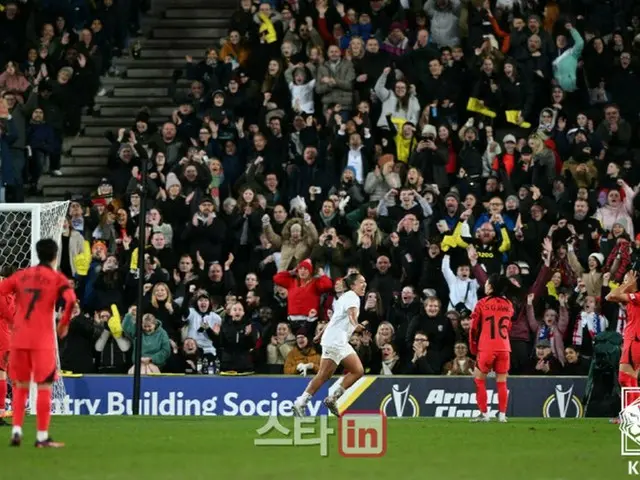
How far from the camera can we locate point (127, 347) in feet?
85.2

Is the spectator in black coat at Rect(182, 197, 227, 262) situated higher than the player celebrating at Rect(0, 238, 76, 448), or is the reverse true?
the spectator in black coat at Rect(182, 197, 227, 262)

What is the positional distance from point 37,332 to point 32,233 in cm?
756

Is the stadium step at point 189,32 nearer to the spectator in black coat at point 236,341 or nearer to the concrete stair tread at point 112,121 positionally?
the concrete stair tread at point 112,121

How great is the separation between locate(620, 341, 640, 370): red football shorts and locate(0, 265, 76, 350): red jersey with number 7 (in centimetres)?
773

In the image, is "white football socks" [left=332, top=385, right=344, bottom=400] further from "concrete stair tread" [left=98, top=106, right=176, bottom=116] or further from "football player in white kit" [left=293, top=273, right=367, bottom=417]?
"concrete stair tread" [left=98, top=106, right=176, bottom=116]

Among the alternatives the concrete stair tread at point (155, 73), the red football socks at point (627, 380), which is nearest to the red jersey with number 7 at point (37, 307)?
the red football socks at point (627, 380)

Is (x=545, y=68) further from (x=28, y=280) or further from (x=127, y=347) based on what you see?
(x=28, y=280)

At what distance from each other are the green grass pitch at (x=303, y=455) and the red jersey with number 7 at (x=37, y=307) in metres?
1.06

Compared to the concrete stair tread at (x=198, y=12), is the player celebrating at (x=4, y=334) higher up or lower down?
lower down

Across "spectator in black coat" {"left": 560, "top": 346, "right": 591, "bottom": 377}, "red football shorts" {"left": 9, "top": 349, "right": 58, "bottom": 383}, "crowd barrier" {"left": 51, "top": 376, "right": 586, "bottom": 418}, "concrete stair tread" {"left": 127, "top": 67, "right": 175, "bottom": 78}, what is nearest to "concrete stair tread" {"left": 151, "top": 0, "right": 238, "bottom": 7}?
"concrete stair tread" {"left": 127, "top": 67, "right": 175, "bottom": 78}

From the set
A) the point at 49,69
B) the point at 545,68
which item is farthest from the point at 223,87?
the point at 545,68

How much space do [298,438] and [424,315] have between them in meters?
7.16

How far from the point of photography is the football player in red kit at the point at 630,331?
→ 2055cm

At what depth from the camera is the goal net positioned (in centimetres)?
2360
